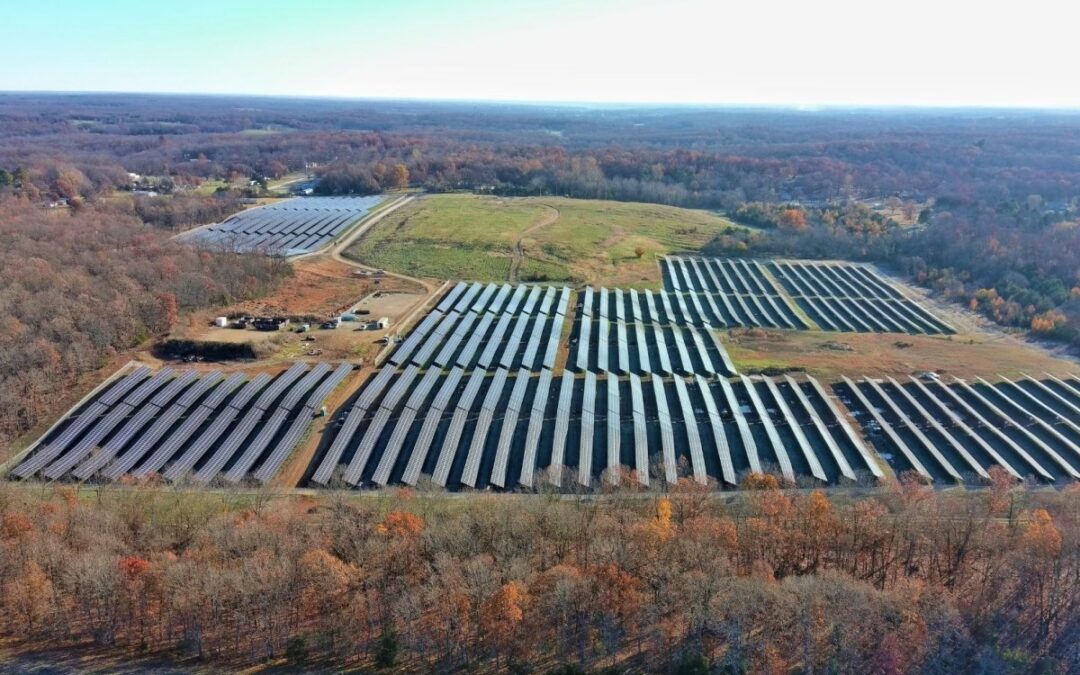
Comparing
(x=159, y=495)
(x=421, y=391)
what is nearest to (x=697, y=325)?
(x=421, y=391)

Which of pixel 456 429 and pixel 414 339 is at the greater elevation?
pixel 414 339

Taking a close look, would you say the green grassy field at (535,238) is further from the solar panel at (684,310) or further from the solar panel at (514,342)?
the solar panel at (514,342)

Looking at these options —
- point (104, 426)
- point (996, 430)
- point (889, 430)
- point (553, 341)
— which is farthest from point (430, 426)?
point (996, 430)

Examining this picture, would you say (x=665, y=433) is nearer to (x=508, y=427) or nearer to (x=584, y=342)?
(x=508, y=427)

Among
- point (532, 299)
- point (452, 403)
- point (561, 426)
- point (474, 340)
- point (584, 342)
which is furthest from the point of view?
point (532, 299)

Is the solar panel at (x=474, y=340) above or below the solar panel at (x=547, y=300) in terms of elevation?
below

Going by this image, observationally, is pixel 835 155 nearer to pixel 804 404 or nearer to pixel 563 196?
pixel 563 196

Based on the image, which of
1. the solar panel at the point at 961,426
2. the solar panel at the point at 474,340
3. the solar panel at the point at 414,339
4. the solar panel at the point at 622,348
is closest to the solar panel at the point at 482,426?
the solar panel at the point at 474,340
